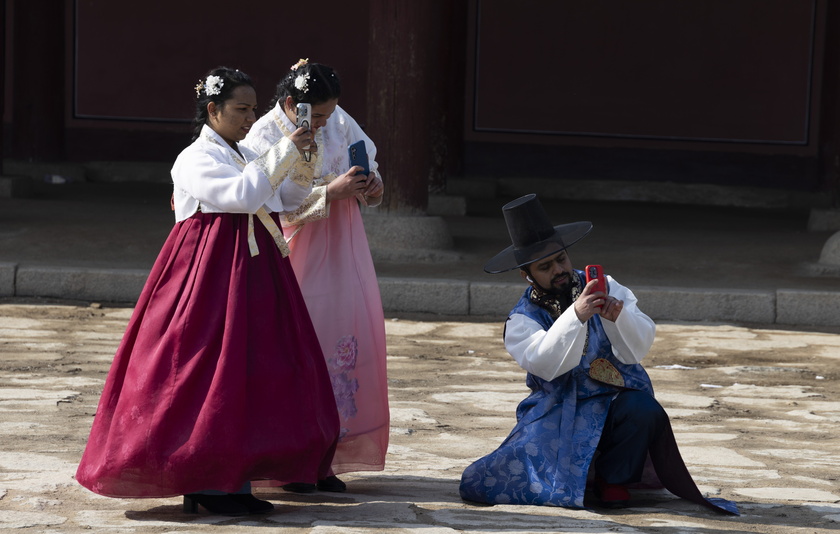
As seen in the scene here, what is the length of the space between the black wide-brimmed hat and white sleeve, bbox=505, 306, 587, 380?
170mm

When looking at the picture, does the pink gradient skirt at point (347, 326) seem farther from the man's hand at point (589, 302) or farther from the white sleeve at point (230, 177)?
the man's hand at point (589, 302)

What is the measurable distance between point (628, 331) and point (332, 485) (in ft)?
3.40

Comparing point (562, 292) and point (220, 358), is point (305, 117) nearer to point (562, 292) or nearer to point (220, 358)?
point (220, 358)

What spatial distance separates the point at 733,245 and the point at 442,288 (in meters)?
2.67

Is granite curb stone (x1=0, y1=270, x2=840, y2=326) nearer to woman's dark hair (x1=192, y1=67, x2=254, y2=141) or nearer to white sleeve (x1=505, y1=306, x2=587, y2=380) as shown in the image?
white sleeve (x1=505, y1=306, x2=587, y2=380)

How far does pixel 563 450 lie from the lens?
363cm

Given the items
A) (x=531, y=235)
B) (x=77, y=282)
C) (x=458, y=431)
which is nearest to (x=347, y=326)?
(x=531, y=235)

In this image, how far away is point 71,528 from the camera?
327cm

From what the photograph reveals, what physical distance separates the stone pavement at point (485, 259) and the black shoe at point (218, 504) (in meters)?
4.09

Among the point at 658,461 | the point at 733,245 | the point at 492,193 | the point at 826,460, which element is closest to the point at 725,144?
the point at 492,193

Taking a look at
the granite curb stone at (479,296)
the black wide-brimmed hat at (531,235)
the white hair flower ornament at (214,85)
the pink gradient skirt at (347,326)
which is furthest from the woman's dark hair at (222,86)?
the granite curb stone at (479,296)

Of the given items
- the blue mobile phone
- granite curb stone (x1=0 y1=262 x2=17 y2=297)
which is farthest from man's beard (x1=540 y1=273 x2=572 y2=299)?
granite curb stone (x1=0 y1=262 x2=17 y2=297)

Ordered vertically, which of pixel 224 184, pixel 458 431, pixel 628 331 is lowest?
pixel 458 431

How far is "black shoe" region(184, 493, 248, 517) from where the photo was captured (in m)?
3.46
